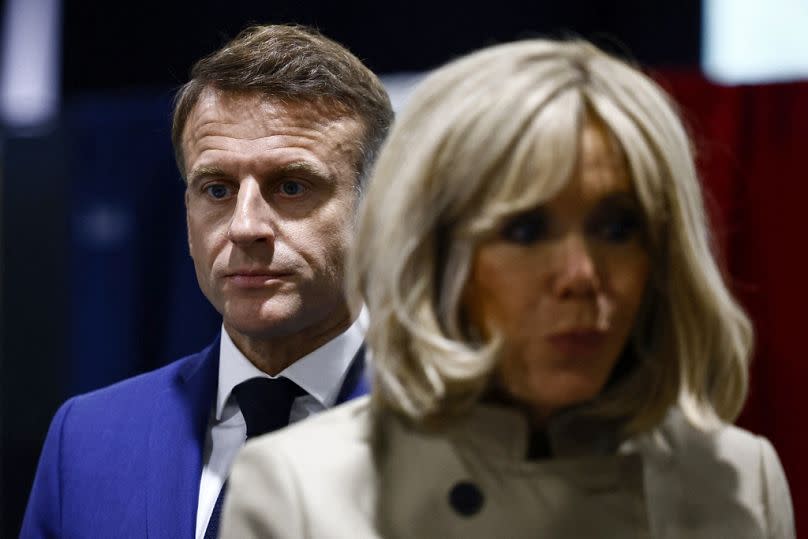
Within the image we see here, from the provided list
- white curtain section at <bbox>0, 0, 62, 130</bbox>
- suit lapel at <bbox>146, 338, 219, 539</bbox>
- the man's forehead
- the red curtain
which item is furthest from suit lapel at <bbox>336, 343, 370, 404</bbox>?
white curtain section at <bbox>0, 0, 62, 130</bbox>

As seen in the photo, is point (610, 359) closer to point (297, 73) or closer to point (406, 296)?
point (406, 296)

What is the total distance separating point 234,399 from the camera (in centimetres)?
143

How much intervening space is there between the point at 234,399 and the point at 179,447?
3.3 inches

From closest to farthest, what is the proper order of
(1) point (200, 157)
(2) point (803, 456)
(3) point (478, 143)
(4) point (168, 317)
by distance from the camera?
(3) point (478, 143), (1) point (200, 157), (2) point (803, 456), (4) point (168, 317)

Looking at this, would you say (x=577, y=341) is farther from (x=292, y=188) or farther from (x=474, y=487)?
(x=292, y=188)

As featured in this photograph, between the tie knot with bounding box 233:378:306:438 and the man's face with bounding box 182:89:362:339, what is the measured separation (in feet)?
0.20

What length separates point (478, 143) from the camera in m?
0.96

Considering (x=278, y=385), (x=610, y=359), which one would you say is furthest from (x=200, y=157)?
(x=610, y=359)

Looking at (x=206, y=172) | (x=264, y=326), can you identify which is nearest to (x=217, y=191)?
(x=206, y=172)

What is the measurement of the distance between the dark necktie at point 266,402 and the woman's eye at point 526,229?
50cm

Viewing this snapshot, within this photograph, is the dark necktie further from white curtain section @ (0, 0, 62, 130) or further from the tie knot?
white curtain section @ (0, 0, 62, 130)

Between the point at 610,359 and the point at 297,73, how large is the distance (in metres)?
0.59

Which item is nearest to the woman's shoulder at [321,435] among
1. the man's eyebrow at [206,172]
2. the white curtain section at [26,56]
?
the man's eyebrow at [206,172]

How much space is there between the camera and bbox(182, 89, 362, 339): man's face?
1.34 meters
